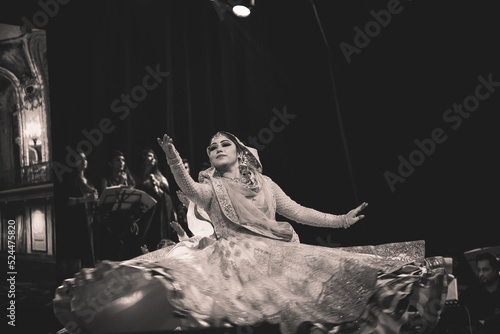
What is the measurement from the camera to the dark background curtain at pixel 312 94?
446 cm

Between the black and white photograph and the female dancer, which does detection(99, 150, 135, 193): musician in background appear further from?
the female dancer

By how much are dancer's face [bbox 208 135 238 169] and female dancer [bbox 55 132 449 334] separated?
0.30m

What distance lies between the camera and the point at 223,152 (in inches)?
129

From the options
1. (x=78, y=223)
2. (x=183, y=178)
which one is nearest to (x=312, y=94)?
(x=78, y=223)

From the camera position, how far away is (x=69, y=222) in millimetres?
4621

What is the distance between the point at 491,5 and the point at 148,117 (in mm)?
3231

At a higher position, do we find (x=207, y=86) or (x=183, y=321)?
(x=207, y=86)

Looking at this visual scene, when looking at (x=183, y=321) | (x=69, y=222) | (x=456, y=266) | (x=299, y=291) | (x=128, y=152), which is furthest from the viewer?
(x=128, y=152)

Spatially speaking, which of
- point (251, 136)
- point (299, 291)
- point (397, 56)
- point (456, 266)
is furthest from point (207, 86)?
point (299, 291)

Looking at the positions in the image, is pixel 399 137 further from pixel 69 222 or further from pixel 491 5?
pixel 69 222

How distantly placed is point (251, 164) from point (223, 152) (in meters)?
0.23

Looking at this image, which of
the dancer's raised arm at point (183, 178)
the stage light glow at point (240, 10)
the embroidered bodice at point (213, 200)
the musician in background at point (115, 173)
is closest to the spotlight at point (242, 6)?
the stage light glow at point (240, 10)

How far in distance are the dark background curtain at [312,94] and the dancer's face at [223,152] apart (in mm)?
1973

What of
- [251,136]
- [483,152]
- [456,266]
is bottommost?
[456,266]
